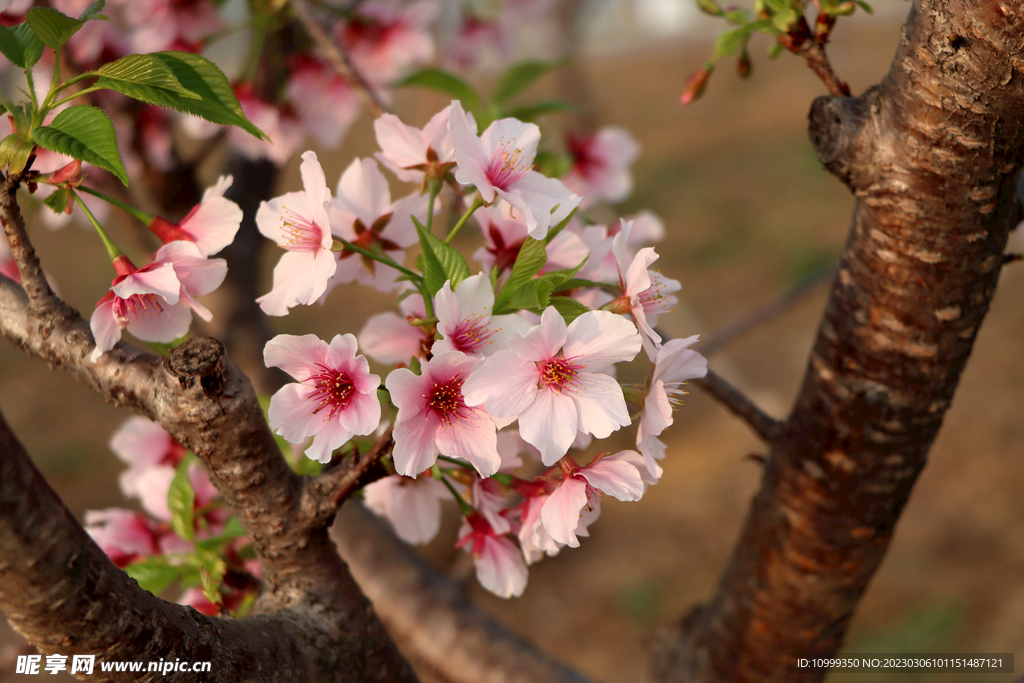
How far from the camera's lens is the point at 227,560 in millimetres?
803

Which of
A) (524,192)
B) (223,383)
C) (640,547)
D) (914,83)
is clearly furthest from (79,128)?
(640,547)

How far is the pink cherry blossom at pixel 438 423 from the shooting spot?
0.51 meters

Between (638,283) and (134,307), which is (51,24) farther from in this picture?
(638,283)

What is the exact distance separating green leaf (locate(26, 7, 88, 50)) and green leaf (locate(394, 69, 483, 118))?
1.75ft

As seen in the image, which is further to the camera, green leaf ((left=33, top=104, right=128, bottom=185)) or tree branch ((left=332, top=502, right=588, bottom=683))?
tree branch ((left=332, top=502, right=588, bottom=683))

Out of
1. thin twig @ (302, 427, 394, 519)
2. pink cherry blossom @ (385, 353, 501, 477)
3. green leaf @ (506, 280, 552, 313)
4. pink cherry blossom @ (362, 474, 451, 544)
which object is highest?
green leaf @ (506, 280, 552, 313)

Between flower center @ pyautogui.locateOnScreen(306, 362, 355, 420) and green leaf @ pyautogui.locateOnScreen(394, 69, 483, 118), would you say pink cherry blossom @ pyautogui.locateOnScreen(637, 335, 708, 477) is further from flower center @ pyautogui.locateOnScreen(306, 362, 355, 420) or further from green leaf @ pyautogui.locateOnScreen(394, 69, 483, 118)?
green leaf @ pyautogui.locateOnScreen(394, 69, 483, 118)

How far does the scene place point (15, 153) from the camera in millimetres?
520

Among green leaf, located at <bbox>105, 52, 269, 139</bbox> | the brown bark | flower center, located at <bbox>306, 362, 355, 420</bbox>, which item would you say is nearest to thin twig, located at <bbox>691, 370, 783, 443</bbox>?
the brown bark

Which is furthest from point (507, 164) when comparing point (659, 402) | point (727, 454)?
point (727, 454)

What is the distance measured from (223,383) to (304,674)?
0.27 meters

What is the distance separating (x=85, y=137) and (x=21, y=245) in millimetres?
100

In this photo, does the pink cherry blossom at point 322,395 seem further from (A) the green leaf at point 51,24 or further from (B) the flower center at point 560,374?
(A) the green leaf at point 51,24

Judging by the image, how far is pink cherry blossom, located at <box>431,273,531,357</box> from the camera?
19.9 inches
